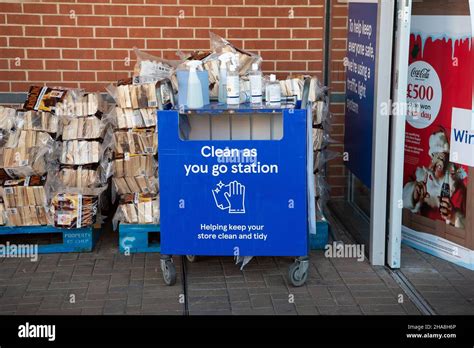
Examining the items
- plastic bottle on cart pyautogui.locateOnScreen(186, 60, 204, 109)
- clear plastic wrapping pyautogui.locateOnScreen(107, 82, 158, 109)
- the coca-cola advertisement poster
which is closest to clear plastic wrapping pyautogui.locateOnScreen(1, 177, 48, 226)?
clear plastic wrapping pyautogui.locateOnScreen(107, 82, 158, 109)

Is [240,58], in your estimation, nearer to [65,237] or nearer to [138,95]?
[138,95]

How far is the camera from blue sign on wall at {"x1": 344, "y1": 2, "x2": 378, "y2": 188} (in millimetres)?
6141

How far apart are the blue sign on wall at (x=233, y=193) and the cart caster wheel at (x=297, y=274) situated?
0.42 feet

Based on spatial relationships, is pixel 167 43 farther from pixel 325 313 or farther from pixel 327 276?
pixel 325 313

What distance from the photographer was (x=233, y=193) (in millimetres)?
5469

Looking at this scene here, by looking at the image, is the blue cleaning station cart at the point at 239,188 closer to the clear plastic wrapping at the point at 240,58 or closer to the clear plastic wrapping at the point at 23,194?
the clear plastic wrapping at the point at 240,58

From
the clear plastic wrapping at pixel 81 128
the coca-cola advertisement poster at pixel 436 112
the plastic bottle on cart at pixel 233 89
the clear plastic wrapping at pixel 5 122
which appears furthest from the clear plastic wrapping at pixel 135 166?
the coca-cola advertisement poster at pixel 436 112

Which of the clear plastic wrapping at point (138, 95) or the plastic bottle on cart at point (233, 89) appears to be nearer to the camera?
the plastic bottle on cart at point (233, 89)

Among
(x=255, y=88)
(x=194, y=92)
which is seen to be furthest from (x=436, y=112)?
(x=194, y=92)

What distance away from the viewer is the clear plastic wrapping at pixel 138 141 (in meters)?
6.34

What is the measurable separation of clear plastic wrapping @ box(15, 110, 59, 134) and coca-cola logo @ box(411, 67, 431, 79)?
9.44 ft

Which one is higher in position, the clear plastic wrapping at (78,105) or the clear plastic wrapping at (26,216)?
the clear plastic wrapping at (78,105)
